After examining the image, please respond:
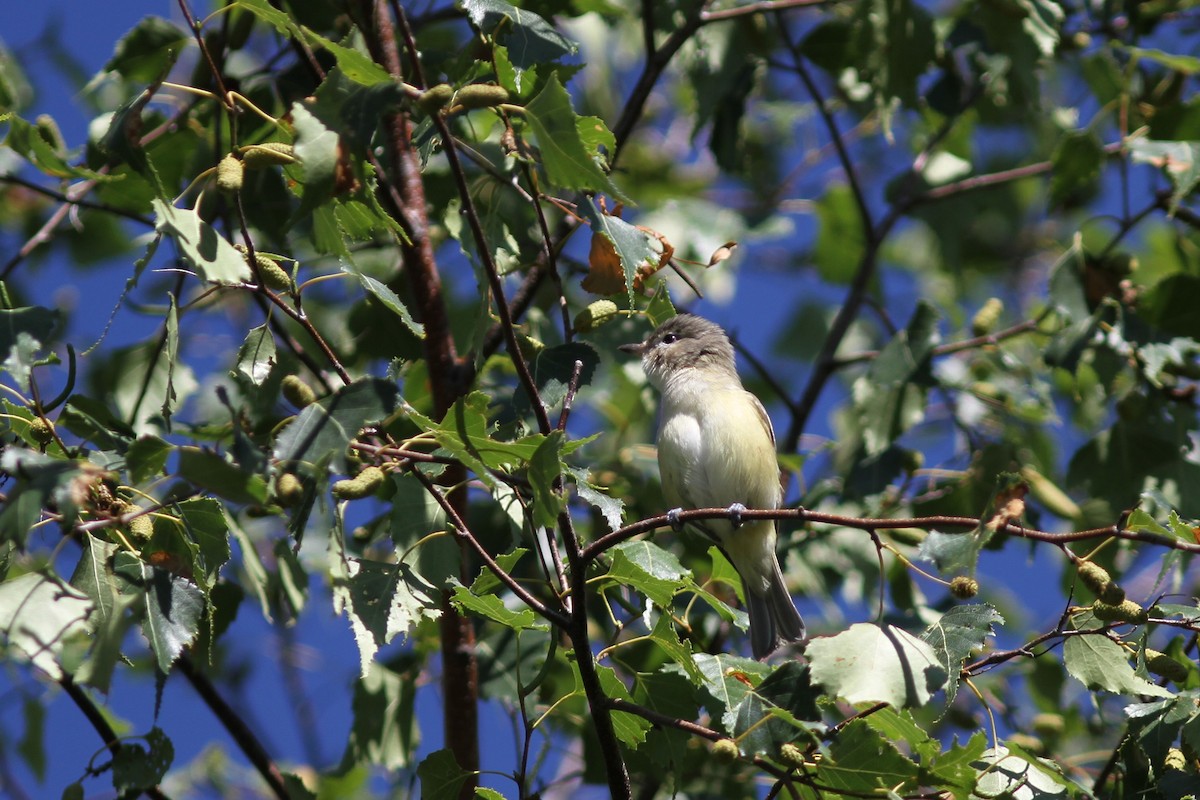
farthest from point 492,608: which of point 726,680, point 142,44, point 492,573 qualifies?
point 142,44

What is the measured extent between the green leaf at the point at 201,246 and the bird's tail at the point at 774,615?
10.2ft

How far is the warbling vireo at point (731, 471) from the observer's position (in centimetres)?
511

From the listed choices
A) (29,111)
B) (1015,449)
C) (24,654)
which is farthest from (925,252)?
(24,654)

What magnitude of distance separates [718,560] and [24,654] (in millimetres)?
1979

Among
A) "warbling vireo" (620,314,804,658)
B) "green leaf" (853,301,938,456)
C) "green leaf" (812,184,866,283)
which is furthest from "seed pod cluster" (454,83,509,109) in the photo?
"green leaf" (812,184,866,283)

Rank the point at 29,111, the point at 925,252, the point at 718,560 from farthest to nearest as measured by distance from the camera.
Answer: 1. the point at 925,252
2. the point at 29,111
3. the point at 718,560

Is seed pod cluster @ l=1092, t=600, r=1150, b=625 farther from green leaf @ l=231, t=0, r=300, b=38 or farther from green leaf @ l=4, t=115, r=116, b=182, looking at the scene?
green leaf @ l=4, t=115, r=116, b=182

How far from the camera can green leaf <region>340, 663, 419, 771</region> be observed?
4.65 m

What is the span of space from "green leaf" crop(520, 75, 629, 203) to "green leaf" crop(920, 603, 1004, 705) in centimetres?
133

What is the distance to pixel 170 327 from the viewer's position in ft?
9.42

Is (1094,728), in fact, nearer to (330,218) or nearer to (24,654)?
(330,218)

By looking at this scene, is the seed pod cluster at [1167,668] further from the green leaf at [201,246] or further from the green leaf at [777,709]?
the green leaf at [201,246]

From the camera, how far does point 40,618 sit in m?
2.66

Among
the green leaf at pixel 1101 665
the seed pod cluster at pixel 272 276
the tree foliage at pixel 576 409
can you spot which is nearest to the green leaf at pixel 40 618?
the tree foliage at pixel 576 409
